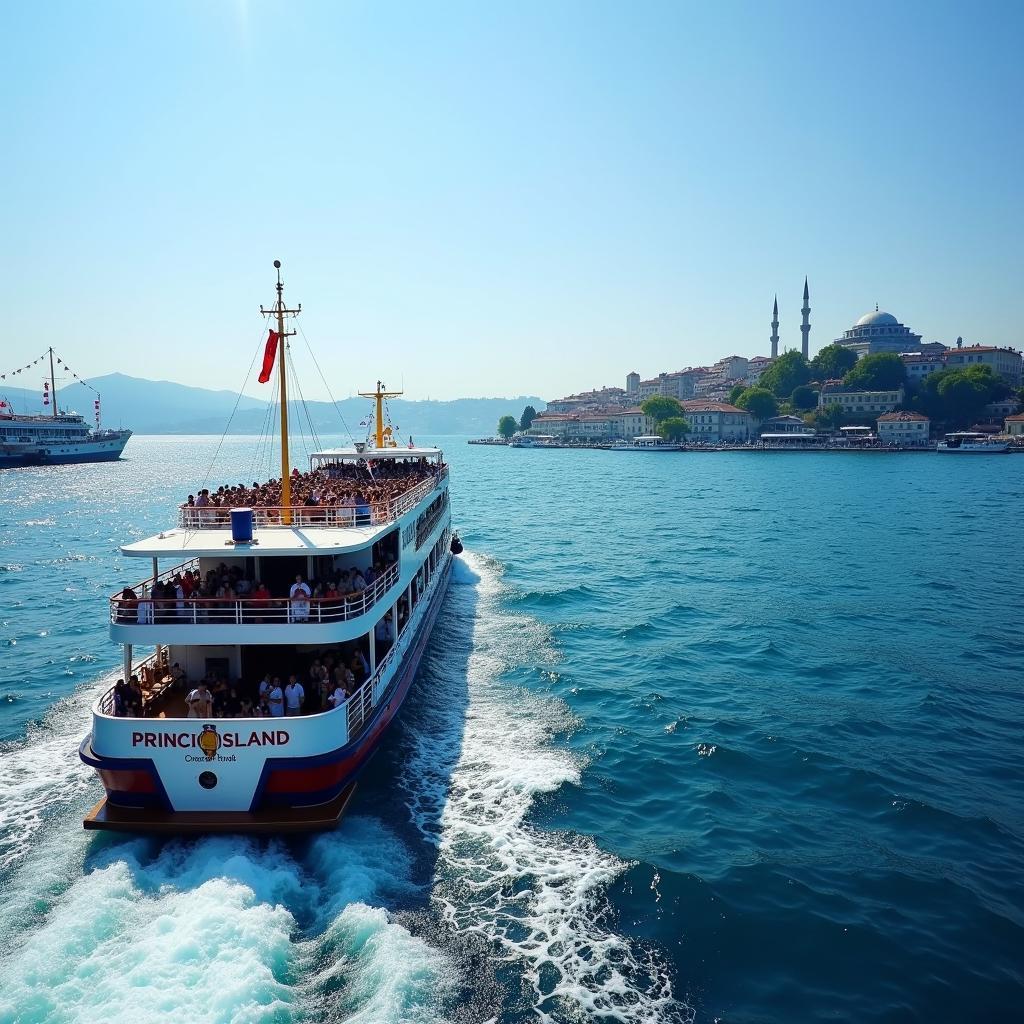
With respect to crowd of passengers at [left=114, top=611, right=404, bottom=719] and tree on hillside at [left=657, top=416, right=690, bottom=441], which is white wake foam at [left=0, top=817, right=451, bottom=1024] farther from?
tree on hillside at [left=657, top=416, right=690, bottom=441]

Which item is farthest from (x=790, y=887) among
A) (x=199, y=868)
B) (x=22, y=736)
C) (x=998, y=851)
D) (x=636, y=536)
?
(x=636, y=536)

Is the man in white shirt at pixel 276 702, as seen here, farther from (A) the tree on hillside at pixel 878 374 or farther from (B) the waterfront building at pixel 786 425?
(A) the tree on hillside at pixel 878 374

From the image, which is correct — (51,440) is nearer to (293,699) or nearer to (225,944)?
(293,699)

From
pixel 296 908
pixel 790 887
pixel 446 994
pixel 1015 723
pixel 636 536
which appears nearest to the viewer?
pixel 446 994

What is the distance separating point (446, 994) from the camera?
932 centimetres

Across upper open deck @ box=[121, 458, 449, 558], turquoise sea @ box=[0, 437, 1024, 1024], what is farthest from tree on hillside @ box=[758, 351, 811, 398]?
upper open deck @ box=[121, 458, 449, 558]

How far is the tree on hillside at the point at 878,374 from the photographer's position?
→ 527 feet

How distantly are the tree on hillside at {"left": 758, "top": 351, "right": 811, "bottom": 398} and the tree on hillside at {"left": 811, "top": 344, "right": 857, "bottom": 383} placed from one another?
314 cm

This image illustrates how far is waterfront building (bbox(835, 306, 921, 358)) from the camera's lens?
193375 mm

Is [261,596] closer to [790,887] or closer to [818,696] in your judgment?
[790,887]

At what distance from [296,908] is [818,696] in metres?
14.3

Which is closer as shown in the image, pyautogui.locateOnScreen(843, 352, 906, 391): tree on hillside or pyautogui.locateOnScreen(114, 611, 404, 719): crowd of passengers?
pyautogui.locateOnScreen(114, 611, 404, 719): crowd of passengers

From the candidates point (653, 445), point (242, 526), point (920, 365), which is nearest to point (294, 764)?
point (242, 526)

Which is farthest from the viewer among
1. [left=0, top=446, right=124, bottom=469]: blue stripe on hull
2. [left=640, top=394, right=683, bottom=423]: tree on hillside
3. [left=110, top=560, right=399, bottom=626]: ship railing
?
[left=640, top=394, right=683, bottom=423]: tree on hillside
